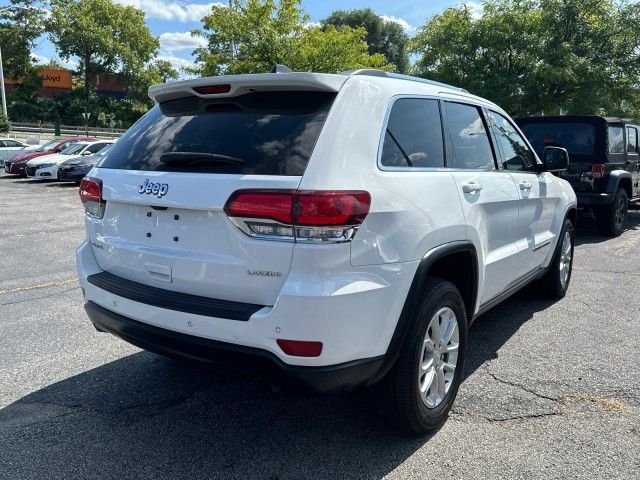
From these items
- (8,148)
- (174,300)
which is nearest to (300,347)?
(174,300)

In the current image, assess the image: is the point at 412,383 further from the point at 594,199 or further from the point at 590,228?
the point at 590,228

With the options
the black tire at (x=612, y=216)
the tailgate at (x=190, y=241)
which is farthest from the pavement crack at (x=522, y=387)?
the black tire at (x=612, y=216)

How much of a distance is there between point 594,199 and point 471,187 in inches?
264

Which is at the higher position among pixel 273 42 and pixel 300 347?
pixel 273 42

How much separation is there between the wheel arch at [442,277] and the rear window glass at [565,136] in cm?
629

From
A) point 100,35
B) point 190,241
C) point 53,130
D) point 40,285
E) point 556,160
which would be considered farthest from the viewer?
point 100,35

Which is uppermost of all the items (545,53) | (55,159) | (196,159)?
(545,53)

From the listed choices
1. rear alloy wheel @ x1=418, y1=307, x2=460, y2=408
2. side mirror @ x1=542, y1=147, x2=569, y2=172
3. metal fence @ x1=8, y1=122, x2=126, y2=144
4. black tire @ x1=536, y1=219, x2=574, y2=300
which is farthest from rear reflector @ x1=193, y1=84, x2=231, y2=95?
metal fence @ x1=8, y1=122, x2=126, y2=144

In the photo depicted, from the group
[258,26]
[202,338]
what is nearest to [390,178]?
[202,338]

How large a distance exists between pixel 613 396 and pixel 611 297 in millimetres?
2532

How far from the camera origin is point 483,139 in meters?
3.98

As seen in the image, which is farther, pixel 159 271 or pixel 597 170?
pixel 597 170

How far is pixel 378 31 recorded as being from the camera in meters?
Result: 60.8

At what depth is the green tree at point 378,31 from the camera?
196 ft
